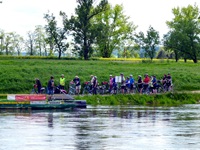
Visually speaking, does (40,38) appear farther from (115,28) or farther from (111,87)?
(111,87)

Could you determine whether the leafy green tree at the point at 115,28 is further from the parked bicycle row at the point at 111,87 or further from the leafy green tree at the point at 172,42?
the parked bicycle row at the point at 111,87

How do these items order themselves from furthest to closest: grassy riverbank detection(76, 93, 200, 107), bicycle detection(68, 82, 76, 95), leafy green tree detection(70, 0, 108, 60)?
A: leafy green tree detection(70, 0, 108, 60) → bicycle detection(68, 82, 76, 95) → grassy riverbank detection(76, 93, 200, 107)

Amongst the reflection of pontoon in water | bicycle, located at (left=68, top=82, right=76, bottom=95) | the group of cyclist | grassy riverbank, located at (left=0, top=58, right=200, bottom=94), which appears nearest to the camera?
the reflection of pontoon in water

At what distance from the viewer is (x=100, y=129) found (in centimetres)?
3338

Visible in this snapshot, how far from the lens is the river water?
27.7 metres

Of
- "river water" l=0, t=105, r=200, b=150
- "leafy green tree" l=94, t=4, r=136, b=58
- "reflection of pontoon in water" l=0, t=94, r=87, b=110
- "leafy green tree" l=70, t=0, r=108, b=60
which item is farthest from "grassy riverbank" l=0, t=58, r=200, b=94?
"leafy green tree" l=94, t=4, r=136, b=58

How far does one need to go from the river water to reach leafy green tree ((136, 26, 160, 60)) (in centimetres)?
7677

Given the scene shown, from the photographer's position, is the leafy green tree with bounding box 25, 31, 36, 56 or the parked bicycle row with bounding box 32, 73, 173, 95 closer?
the parked bicycle row with bounding box 32, 73, 173, 95

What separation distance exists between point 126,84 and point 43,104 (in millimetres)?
12589

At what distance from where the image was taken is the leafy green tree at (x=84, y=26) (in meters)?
113

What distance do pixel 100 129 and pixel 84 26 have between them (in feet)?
267

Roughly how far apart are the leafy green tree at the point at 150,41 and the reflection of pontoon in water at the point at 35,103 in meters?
76.7

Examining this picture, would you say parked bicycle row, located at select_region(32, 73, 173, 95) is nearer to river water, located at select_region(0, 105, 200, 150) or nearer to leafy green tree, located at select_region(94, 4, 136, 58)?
river water, located at select_region(0, 105, 200, 150)

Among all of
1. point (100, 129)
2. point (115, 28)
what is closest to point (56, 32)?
point (115, 28)
